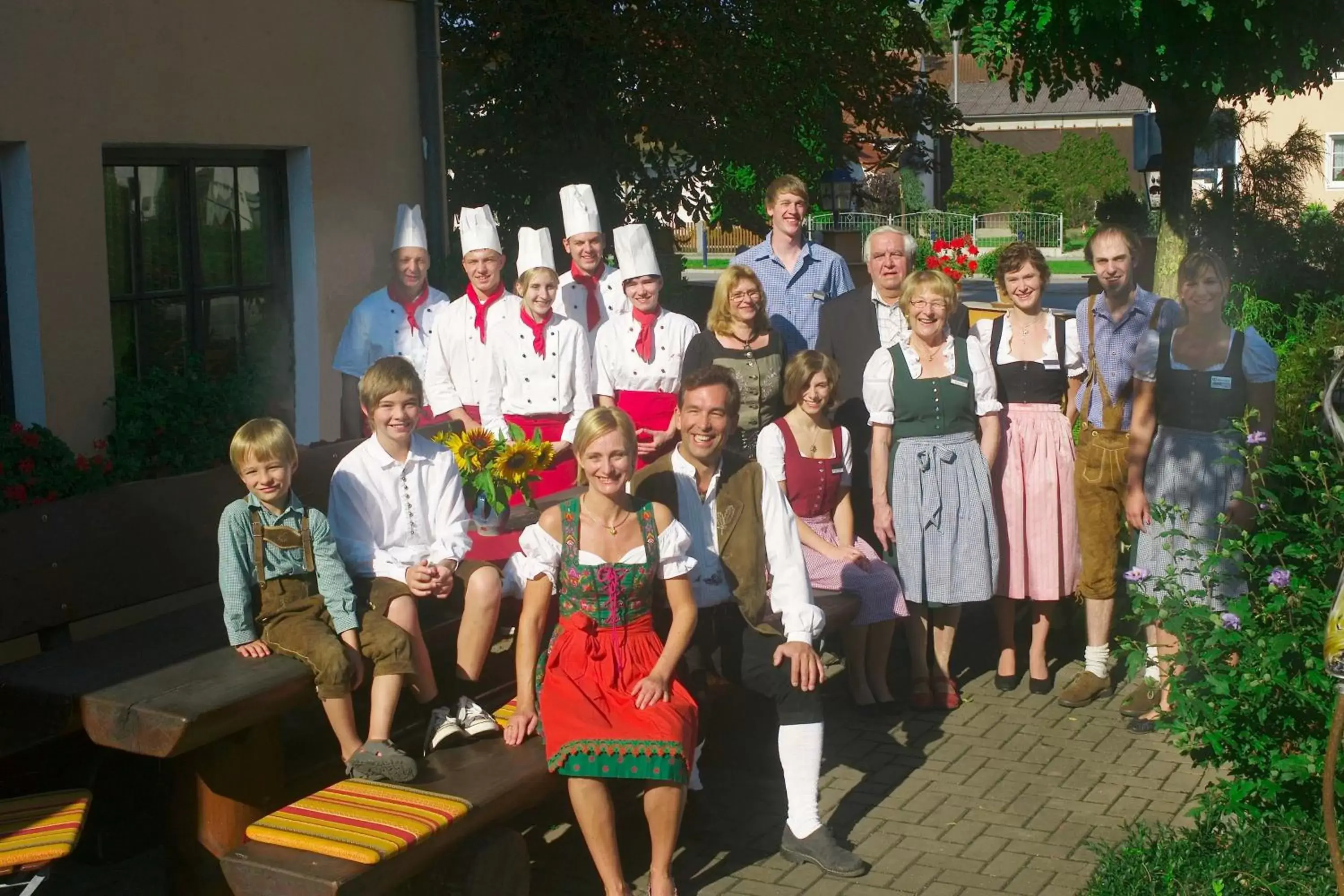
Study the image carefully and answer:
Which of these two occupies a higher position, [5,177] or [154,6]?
[154,6]

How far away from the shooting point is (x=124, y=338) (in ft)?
26.3

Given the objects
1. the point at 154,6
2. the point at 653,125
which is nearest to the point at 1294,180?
the point at 653,125

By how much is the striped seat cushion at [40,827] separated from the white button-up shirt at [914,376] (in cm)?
361

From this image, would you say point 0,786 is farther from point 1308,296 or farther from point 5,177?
point 1308,296

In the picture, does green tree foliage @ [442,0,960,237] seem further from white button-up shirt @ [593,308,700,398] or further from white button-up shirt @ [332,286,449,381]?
white button-up shirt @ [593,308,700,398]

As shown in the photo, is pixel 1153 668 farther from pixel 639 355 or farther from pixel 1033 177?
pixel 1033 177

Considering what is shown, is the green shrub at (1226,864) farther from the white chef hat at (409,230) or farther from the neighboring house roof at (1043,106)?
the neighboring house roof at (1043,106)

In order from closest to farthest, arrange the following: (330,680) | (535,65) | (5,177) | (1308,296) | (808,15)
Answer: (330,680)
(5,177)
(535,65)
(808,15)
(1308,296)

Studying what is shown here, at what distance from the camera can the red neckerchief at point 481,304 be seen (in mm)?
7324

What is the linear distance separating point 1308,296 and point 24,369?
1320cm

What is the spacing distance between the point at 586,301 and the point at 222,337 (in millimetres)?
2049

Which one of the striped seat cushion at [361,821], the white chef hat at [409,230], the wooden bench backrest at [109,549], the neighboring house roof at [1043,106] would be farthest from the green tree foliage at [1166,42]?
the neighboring house roof at [1043,106]

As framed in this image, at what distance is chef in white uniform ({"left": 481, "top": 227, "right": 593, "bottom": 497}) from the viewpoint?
7191 millimetres

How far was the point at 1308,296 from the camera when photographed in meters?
16.7
